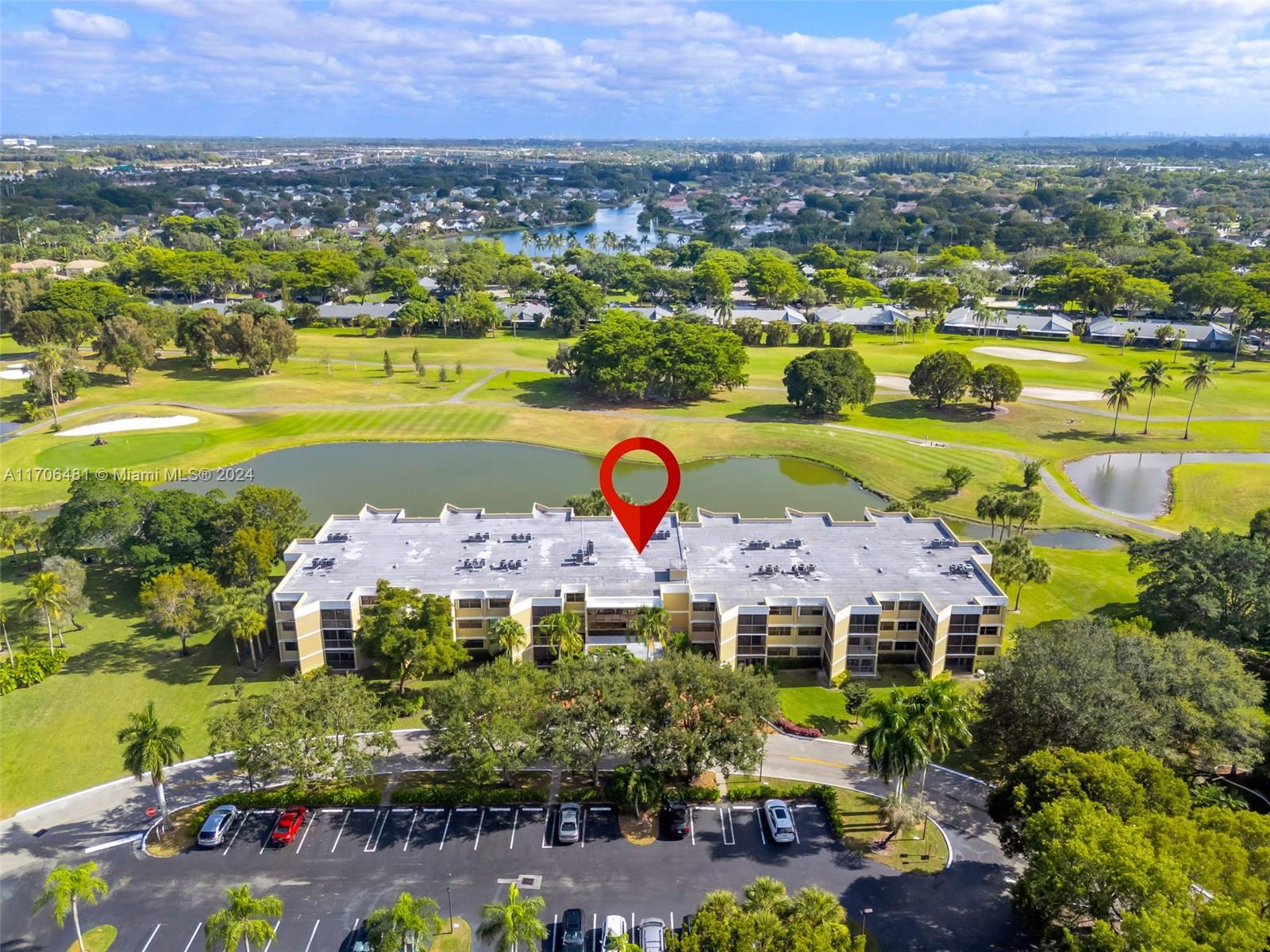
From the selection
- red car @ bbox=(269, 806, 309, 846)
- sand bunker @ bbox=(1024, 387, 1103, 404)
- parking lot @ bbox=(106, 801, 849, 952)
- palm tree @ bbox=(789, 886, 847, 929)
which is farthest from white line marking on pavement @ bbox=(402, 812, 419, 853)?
sand bunker @ bbox=(1024, 387, 1103, 404)

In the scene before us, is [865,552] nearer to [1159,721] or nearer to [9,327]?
[1159,721]

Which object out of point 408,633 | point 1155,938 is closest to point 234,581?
point 408,633

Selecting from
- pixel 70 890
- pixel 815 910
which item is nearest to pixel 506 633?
pixel 70 890

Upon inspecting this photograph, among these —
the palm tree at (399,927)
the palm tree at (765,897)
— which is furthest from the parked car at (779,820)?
the palm tree at (399,927)

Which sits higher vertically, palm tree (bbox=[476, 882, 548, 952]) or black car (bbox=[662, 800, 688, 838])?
palm tree (bbox=[476, 882, 548, 952])

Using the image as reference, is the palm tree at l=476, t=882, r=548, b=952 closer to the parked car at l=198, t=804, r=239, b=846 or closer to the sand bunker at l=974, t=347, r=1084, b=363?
the parked car at l=198, t=804, r=239, b=846

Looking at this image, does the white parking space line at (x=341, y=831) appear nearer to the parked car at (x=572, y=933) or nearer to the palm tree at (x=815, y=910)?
the parked car at (x=572, y=933)
